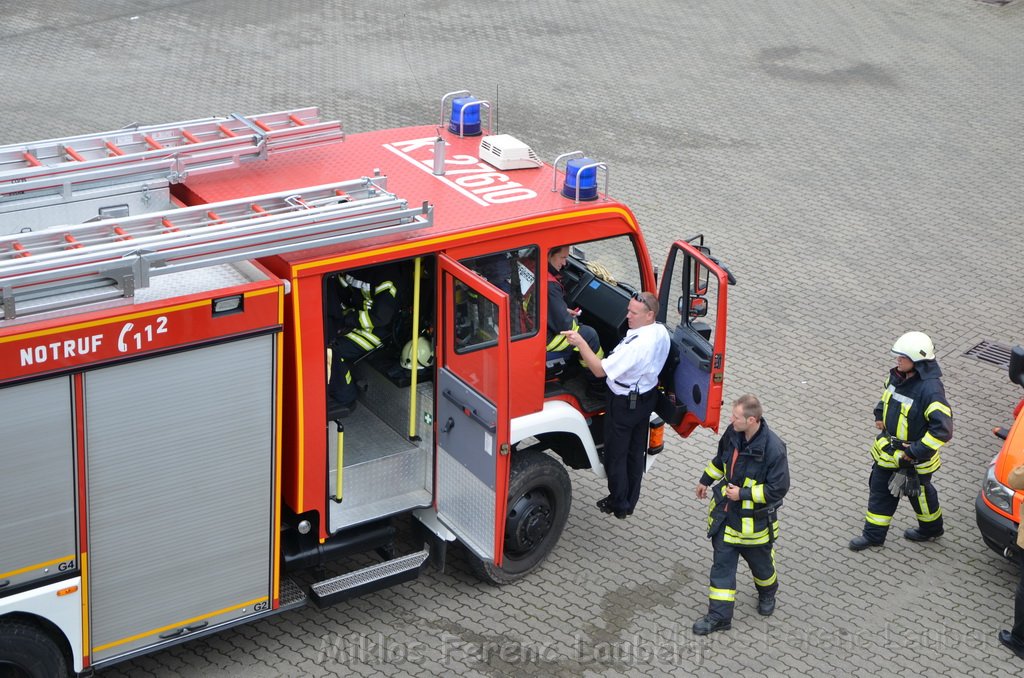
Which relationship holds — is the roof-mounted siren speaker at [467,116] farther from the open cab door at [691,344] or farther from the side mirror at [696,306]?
the side mirror at [696,306]

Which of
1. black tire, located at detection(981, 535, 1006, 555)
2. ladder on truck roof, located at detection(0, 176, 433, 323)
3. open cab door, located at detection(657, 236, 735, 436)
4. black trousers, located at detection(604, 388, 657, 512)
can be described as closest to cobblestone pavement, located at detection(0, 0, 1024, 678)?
black tire, located at detection(981, 535, 1006, 555)

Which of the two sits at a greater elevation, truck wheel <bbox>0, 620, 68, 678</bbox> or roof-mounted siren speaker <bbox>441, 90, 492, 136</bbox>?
roof-mounted siren speaker <bbox>441, 90, 492, 136</bbox>

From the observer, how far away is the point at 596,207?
7023 mm

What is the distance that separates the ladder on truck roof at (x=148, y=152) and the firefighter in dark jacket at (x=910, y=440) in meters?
3.64

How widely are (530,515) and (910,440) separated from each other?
93.4 inches

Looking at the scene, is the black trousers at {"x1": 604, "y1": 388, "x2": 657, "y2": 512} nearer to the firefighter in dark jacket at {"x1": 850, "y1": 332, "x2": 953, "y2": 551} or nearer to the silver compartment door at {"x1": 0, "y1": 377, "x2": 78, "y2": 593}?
the firefighter in dark jacket at {"x1": 850, "y1": 332, "x2": 953, "y2": 551}

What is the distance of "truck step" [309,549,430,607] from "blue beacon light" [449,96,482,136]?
8.77 ft

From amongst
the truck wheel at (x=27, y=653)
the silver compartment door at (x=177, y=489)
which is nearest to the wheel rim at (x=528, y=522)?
the silver compartment door at (x=177, y=489)

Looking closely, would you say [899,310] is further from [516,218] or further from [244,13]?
[244,13]

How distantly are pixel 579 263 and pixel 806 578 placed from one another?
2.40 meters

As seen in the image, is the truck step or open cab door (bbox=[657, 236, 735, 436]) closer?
the truck step

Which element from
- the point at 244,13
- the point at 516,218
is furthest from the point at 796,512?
the point at 244,13

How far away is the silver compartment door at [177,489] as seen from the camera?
18.6 feet

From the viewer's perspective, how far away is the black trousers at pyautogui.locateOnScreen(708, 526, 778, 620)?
7109mm
